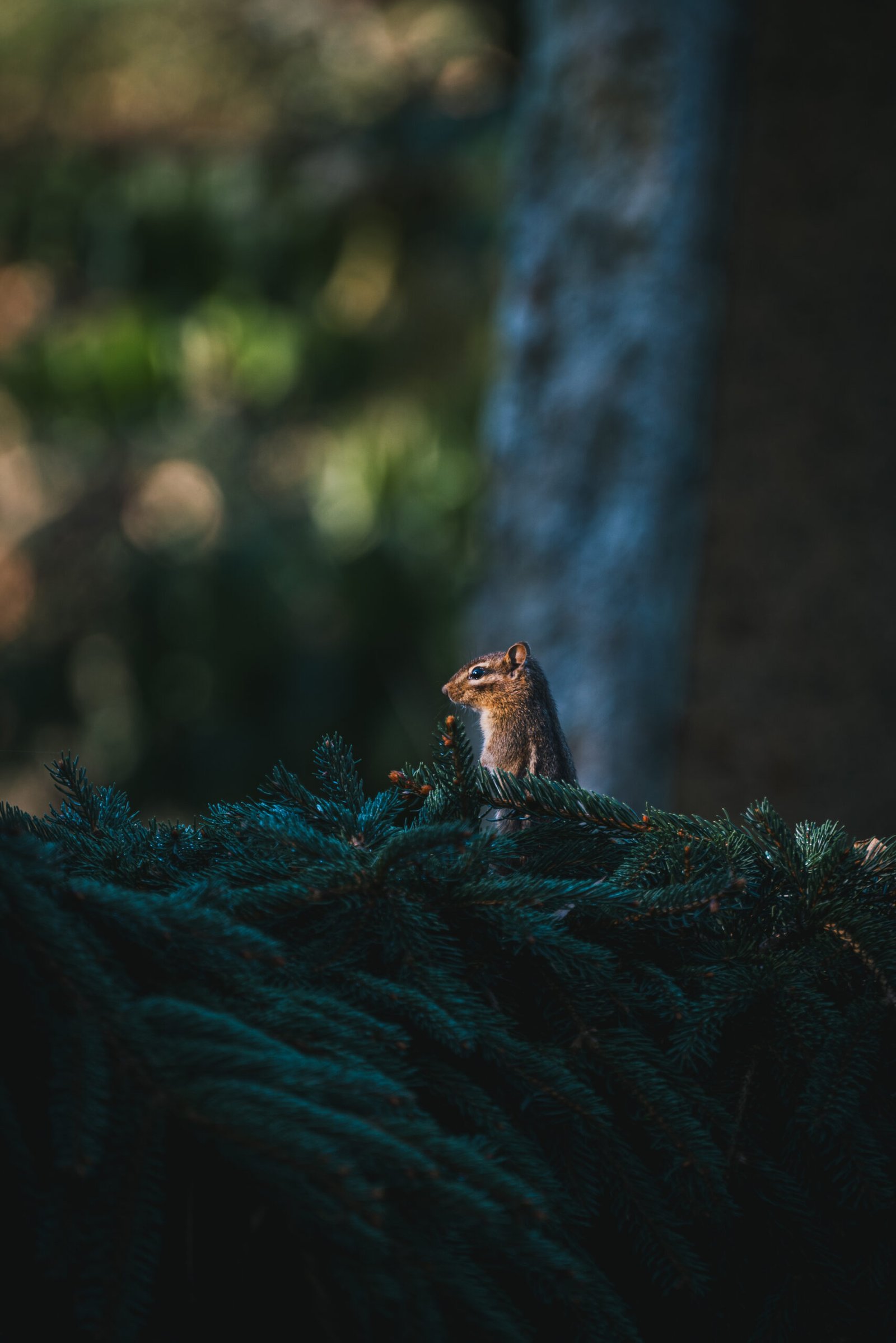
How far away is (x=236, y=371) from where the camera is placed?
9156 millimetres

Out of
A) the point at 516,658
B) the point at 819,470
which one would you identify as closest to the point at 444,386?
the point at 819,470

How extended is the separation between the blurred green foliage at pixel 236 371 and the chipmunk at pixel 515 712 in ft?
23.6

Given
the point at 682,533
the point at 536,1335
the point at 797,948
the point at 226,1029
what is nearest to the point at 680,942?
the point at 797,948

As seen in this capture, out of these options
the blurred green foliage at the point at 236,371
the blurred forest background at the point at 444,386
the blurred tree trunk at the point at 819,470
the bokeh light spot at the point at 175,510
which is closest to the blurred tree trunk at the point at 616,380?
the blurred forest background at the point at 444,386

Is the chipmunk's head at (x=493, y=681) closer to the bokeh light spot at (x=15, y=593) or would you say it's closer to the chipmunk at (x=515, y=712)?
the chipmunk at (x=515, y=712)

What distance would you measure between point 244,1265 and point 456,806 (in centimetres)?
50

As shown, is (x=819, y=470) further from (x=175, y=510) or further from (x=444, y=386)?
(x=175, y=510)

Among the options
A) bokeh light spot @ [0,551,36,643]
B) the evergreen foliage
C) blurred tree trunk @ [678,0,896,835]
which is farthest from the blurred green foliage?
the evergreen foliage

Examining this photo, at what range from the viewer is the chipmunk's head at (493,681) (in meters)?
1.81

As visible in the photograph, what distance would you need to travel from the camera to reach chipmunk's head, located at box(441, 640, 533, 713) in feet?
5.95

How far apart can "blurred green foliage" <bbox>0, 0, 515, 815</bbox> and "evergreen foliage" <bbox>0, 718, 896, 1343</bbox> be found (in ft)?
25.8

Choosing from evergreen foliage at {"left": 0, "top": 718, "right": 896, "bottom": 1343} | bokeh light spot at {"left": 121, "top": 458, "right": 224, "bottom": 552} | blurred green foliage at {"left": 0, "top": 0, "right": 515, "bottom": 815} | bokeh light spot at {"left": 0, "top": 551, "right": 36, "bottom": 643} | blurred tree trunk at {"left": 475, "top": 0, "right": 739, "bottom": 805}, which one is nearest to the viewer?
evergreen foliage at {"left": 0, "top": 718, "right": 896, "bottom": 1343}

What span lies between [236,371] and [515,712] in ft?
26.1

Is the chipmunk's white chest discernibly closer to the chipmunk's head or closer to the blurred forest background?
the chipmunk's head
